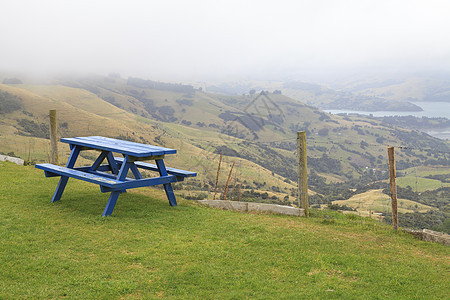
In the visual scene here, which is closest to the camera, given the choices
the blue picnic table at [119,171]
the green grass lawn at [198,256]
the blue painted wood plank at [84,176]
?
the green grass lawn at [198,256]

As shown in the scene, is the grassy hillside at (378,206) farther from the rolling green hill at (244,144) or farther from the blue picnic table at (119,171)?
the blue picnic table at (119,171)

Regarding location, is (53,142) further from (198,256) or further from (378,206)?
(378,206)

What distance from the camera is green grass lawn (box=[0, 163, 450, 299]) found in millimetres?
4629

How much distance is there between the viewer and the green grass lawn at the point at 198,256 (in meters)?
4.63

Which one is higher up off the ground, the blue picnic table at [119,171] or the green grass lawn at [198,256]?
the blue picnic table at [119,171]

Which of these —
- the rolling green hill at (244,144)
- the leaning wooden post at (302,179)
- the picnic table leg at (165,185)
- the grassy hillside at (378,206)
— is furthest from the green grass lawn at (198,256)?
the grassy hillside at (378,206)

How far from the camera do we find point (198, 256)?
5660mm

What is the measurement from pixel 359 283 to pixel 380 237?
274cm

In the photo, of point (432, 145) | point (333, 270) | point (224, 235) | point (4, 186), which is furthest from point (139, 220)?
point (432, 145)

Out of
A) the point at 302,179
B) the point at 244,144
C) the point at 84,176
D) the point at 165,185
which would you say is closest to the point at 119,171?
the point at 84,176

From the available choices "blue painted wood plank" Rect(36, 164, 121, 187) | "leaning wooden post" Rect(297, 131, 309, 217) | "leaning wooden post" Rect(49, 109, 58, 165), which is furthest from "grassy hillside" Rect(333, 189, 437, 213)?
"blue painted wood plank" Rect(36, 164, 121, 187)

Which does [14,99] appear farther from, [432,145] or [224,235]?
[432,145]

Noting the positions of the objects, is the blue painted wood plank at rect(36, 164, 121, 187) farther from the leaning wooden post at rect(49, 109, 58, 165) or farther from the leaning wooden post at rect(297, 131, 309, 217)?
the leaning wooden post at rect(49, 109, 58, 165)

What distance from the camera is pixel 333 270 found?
5379mm
